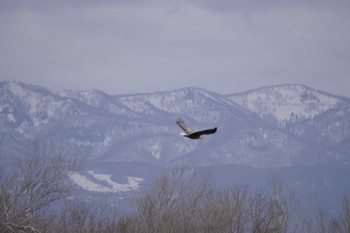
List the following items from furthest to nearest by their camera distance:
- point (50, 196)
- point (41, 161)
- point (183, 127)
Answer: point (41, 161) < point (50, 196) < point (183, 127)

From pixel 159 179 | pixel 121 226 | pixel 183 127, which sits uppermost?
pixel 183 127

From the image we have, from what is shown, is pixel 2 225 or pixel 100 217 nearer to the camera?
pixel 2 225

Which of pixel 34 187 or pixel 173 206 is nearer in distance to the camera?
pixel 34 187

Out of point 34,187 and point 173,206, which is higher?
point 34,187

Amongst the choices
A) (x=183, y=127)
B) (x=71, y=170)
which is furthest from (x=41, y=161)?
(x=183, y=127)

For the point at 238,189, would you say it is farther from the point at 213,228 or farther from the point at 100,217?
the point at 100,217

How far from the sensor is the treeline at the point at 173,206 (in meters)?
39.7

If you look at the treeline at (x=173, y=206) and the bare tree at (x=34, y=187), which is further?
the treeline at (x=173, y=206)

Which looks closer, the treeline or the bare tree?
the bare tree

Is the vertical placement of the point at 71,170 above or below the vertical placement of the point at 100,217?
above

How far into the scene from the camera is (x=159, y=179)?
2169 inches

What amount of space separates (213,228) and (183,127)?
27833mm

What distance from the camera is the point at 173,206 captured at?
162 feet

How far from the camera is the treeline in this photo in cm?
3966
